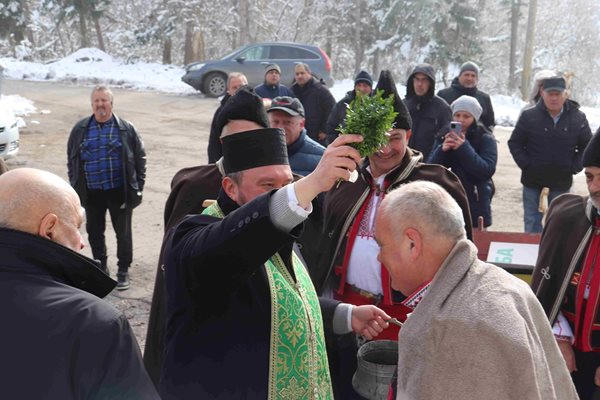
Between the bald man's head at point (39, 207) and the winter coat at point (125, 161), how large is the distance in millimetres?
4967

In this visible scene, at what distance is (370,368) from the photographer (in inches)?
116

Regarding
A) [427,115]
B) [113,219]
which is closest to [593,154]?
[427,115]

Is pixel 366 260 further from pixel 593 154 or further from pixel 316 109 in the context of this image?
pixel 316 109

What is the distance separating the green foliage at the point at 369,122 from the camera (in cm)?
252

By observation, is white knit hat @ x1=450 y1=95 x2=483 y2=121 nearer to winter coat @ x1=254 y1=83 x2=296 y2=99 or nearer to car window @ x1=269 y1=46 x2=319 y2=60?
winter coat @ x1=254 y1=83 x2=296 y2=99

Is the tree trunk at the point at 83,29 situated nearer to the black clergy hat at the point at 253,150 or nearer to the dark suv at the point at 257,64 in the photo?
the dark suv at the point at 257,64

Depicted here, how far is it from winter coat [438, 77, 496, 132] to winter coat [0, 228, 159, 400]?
7467 mm

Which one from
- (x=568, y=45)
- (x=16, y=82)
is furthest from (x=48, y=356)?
(x=568, y=45)

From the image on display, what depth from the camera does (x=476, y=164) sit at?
240 inches

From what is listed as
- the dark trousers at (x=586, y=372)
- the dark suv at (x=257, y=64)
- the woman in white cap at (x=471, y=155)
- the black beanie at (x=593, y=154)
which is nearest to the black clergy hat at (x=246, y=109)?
the black beanie at (x=593, y=154)

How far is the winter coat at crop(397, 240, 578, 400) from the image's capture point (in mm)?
2066

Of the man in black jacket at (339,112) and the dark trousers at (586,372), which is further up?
the man in black jacket at (339,112)

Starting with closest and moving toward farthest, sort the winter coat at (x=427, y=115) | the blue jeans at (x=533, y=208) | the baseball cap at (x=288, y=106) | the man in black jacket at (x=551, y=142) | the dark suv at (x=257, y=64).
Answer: the baseball cap at (x=288, y=106)
the man in black jacket at (x=551, y=142)
the blue jeans at (x=533, y=208)
the winter coat at (x=427, y=115)
the dark suv at (x=257, y=64)

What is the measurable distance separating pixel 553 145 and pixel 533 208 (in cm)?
75
